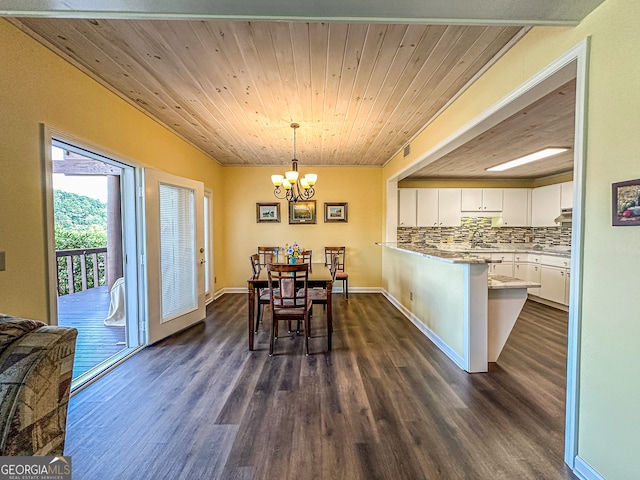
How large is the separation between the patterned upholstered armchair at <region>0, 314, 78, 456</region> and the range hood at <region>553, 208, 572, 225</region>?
21.1ft

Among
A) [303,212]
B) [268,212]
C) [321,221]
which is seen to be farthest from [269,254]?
[321,221]

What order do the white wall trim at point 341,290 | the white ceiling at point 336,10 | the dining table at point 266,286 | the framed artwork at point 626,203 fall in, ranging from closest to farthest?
the framed artwork at point 626,203
the white ceiling at point 336,10
the dining table at point 266,286
the white wall trim at point 341,290

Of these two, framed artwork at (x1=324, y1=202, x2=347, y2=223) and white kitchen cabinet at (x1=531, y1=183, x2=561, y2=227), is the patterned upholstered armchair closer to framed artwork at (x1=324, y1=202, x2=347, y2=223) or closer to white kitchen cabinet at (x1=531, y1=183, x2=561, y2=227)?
framed artwork at (x1=324, y1=202, x2=347, y2=223)

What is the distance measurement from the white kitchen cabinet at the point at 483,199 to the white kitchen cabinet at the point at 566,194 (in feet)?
3.16

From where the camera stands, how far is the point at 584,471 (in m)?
1.44

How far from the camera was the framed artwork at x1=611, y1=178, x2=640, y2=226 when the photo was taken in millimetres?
1188

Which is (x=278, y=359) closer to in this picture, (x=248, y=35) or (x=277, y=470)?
(x=277, y=470)

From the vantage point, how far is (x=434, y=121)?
3.17 meters

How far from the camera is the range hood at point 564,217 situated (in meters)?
4.74

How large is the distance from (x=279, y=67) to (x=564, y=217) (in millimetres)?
5368

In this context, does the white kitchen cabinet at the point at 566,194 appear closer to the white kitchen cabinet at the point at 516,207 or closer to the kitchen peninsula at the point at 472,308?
the white kitchen cabinet at the point at 516,207

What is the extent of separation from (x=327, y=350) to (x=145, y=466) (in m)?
1.80

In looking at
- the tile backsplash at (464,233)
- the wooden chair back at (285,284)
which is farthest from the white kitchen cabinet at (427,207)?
the wooden chair back at (285,284)

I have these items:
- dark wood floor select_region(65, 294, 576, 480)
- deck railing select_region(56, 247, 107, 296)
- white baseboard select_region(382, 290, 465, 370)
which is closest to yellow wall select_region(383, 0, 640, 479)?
dark wood floor select_region(65, 294, 576, 480)
